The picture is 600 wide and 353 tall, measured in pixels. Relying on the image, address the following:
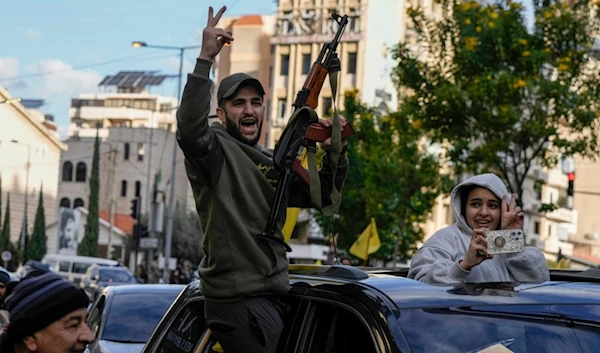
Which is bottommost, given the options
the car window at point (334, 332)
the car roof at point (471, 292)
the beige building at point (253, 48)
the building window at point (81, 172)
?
the car window at point (334, 332)

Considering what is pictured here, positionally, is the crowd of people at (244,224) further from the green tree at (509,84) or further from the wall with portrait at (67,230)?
the wall with portrait at (67,230)

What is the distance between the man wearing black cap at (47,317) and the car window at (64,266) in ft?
192

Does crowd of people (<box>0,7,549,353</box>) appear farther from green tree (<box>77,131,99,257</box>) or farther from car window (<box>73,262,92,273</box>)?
green tree (<box>77,131,99,257</box>)

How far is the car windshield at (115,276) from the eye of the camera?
42594 millimetres

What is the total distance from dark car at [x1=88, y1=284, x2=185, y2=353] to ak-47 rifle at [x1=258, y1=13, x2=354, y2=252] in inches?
280

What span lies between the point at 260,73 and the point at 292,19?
5.05 meters

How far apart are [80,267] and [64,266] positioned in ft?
2.31

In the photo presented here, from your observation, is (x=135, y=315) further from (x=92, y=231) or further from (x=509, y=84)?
(x=92, y=231)

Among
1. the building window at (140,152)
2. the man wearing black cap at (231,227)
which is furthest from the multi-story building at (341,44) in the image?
the man wearing black cap at (231,227)

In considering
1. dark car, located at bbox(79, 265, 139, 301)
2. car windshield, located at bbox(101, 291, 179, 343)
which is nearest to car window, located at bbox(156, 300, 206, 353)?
car windshield, located at bbox(101, 291, 179, 343)

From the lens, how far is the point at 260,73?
94.8m

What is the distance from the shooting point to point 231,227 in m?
5.05

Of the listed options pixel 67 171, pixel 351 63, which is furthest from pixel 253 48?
pixel 67 171

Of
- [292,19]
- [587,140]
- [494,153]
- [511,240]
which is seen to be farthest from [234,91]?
[292,19]
